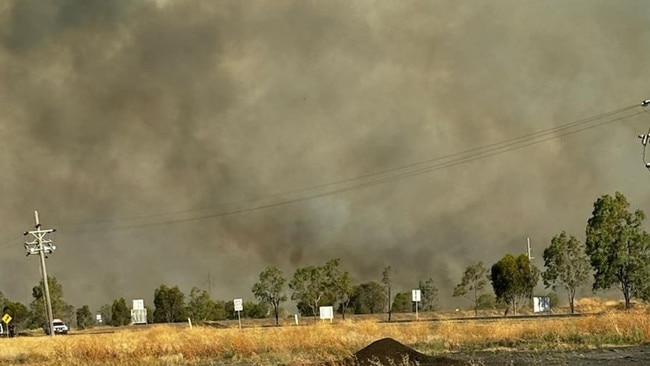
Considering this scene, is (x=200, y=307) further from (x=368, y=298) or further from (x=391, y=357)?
(x=391, y=357)

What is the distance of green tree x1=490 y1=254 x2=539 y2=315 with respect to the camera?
94250 mm

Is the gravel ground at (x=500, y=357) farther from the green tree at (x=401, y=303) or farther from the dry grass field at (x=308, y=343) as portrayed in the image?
the green tree at (x=401, y=303)

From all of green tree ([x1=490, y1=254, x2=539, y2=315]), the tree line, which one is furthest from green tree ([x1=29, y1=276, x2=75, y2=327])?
green tree ([x1=490, y1=254, x2=539, y2=315])

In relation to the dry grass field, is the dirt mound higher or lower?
higher

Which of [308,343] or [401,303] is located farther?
[401,303]

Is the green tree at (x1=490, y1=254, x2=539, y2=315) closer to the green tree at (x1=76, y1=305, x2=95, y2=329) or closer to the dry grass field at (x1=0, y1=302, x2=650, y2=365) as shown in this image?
the dry grass field at (x1=0, y1=302, x2=650, y2=365)

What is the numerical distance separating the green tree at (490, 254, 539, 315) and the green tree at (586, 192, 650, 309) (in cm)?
1798

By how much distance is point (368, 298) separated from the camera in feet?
470

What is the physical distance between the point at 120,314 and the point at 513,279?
83715 mm

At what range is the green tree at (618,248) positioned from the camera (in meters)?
75.1

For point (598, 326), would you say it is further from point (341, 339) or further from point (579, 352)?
point (341, 339)

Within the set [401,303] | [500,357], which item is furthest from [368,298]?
[500,357]

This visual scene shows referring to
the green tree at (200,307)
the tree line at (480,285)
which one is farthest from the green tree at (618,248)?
the green tree at (200,307)

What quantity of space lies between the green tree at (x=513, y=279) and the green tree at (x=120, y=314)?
3153 inches
